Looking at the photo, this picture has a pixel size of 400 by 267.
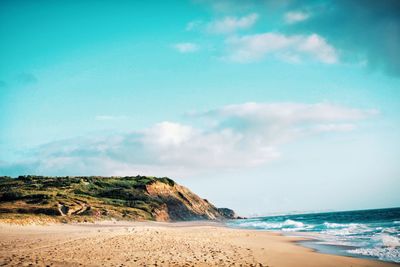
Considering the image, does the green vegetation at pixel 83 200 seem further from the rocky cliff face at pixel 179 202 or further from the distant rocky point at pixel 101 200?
the rocky cliff face at pixel 179 202

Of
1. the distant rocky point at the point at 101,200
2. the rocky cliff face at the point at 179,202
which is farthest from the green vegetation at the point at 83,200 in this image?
the rocky cliff face at the point at 179,202

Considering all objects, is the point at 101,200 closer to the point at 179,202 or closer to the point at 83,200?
the point at 83,200

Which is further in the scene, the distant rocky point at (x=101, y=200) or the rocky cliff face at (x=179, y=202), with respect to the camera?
the rocky cliff face at (x=179, y=202)

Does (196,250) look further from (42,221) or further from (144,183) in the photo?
(144,183)

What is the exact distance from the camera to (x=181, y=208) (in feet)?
274

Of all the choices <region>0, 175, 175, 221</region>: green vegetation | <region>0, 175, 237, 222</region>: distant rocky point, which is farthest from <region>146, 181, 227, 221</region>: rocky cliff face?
<region>0, 175, 175, 221</region>: green vegetation

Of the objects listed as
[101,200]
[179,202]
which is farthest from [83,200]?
[179,202]

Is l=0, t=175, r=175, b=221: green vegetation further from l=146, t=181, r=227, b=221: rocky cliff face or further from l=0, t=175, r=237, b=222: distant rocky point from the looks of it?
l=146, t=181, r=227, b=221: rocky cliff face

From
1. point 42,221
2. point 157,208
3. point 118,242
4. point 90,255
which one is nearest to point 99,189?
point 157,208

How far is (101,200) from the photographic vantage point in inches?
2724

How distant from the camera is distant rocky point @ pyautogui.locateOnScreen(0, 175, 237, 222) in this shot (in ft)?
169

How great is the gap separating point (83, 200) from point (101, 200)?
6.66 meters

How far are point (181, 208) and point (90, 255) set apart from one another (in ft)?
226

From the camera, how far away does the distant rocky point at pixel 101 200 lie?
51375 millimetres
